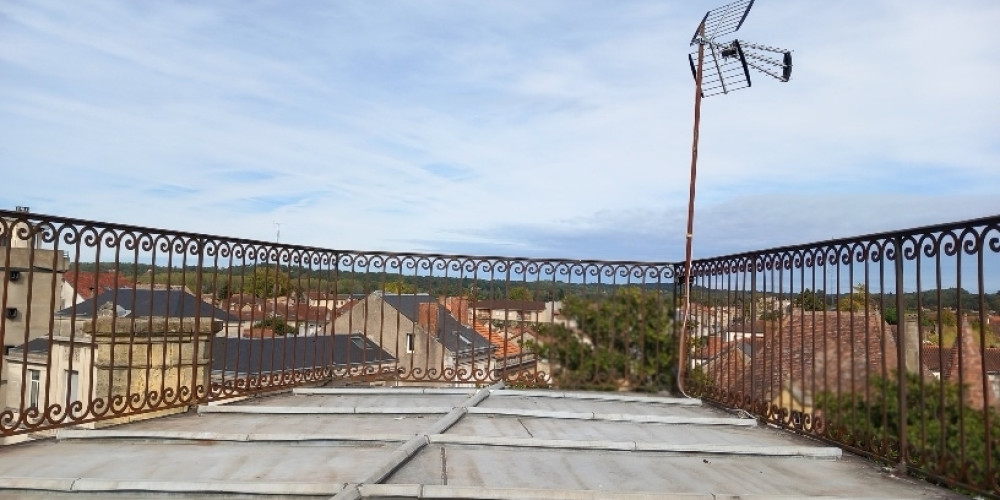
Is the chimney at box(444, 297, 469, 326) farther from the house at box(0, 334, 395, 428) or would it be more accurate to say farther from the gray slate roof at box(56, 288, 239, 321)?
the gray slate roof at box(56, 288, 239, 321)

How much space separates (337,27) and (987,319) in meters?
7.75

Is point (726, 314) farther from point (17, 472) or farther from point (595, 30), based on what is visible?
point (17, 472)

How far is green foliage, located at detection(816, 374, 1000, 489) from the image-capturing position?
9.77 feet

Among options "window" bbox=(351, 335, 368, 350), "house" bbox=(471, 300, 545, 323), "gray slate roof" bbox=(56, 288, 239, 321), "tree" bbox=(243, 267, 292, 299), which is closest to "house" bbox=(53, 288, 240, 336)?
"gray slate roof" bbox=(56, 288, 239, 321)

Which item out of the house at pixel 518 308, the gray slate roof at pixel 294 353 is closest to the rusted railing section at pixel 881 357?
the house at pixel 518 308

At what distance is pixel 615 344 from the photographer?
670cm

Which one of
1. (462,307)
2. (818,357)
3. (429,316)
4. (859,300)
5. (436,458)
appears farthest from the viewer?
(462,307)

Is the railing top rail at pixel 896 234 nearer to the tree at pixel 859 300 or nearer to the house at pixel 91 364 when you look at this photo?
the tree at pixel 859 300

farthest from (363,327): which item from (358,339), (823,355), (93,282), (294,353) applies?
(358,339)

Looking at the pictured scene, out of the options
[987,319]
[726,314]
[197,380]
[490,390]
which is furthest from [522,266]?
[987,319]

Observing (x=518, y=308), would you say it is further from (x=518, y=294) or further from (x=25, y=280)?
(x=25, y=280)

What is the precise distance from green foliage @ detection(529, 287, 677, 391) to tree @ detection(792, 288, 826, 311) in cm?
207

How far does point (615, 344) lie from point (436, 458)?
145 inches

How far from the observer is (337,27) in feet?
28.7
